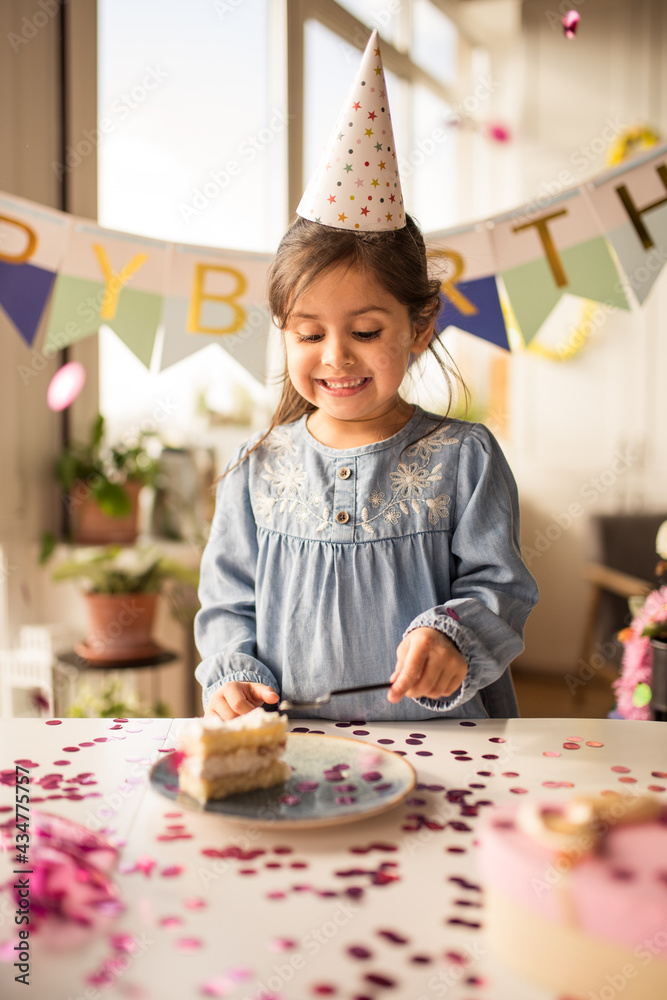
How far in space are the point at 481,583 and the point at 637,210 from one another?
0.82 metres

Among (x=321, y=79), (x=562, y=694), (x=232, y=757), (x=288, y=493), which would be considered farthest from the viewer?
(x=562, y=694)

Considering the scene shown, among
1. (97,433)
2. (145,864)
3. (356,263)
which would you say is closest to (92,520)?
(97,433)

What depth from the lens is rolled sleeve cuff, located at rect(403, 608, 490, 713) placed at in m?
0.95

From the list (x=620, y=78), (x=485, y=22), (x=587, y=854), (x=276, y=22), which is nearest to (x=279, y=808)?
(x=587, y=854)

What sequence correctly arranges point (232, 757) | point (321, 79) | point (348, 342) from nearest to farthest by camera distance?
point (232, 757) < point (348, 342) < point (321, 79)

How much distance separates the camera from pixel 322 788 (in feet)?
2.36

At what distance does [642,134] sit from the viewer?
3.63m

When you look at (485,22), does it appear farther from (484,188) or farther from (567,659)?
(567,659)

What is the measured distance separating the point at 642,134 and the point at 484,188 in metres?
0.81

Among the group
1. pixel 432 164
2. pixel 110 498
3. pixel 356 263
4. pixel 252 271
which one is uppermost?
pixel 432 164

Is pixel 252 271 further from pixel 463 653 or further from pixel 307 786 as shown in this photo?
pixel 307 786

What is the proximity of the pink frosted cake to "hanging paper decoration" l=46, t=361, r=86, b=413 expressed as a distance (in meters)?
2.06

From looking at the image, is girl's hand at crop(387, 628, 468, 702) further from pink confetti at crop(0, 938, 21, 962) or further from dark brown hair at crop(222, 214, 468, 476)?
pink confetti at crop(0, 938, 21, 962)

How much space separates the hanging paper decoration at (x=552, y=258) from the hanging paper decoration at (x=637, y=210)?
22 millimetres
